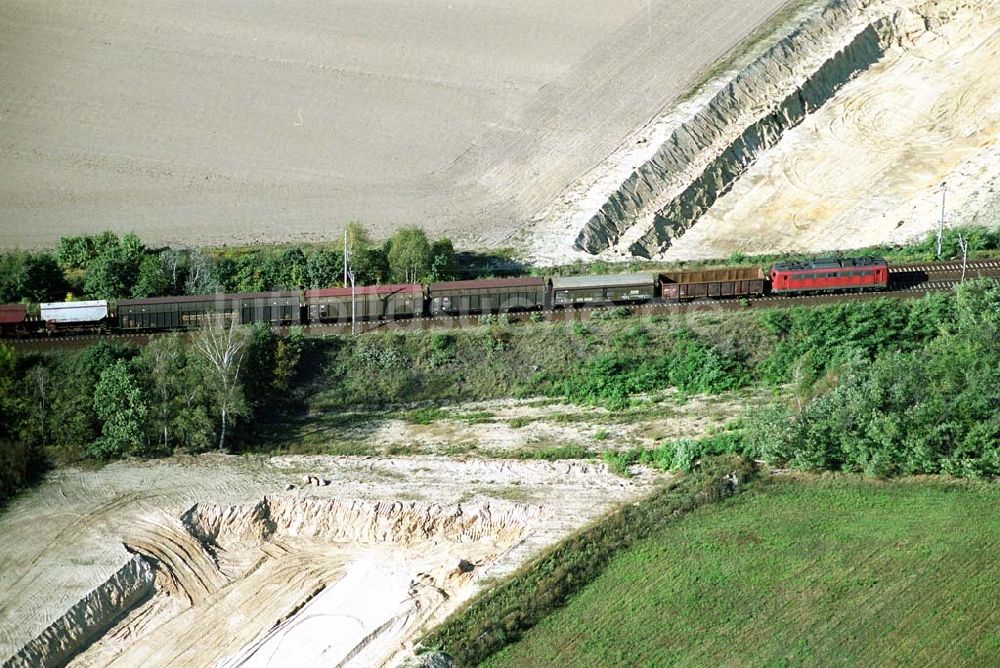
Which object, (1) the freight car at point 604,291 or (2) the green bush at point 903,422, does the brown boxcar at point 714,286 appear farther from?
(2) the green bush at point 903,422

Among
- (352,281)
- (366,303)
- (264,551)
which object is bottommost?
(264,551)

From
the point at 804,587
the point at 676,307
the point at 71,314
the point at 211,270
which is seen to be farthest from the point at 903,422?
the point at 71,314

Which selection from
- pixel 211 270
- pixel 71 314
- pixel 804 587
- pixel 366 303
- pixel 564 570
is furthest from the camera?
pixel 211 270

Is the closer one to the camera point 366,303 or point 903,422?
point 903,422

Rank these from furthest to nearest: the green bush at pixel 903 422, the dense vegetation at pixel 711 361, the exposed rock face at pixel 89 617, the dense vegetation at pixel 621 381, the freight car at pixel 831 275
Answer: the freight car at pixel 831 275 < the dense vegetation at pixel 711 361 < the dense vegetation at pixel 621 381 < the green bush at pixel 903 422 < the exposed rock face at pixel 89 617

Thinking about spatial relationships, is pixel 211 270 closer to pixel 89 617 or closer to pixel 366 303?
pixel 366 303

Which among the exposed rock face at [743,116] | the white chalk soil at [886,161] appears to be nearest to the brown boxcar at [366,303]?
the exposed rock face at [743,116]
